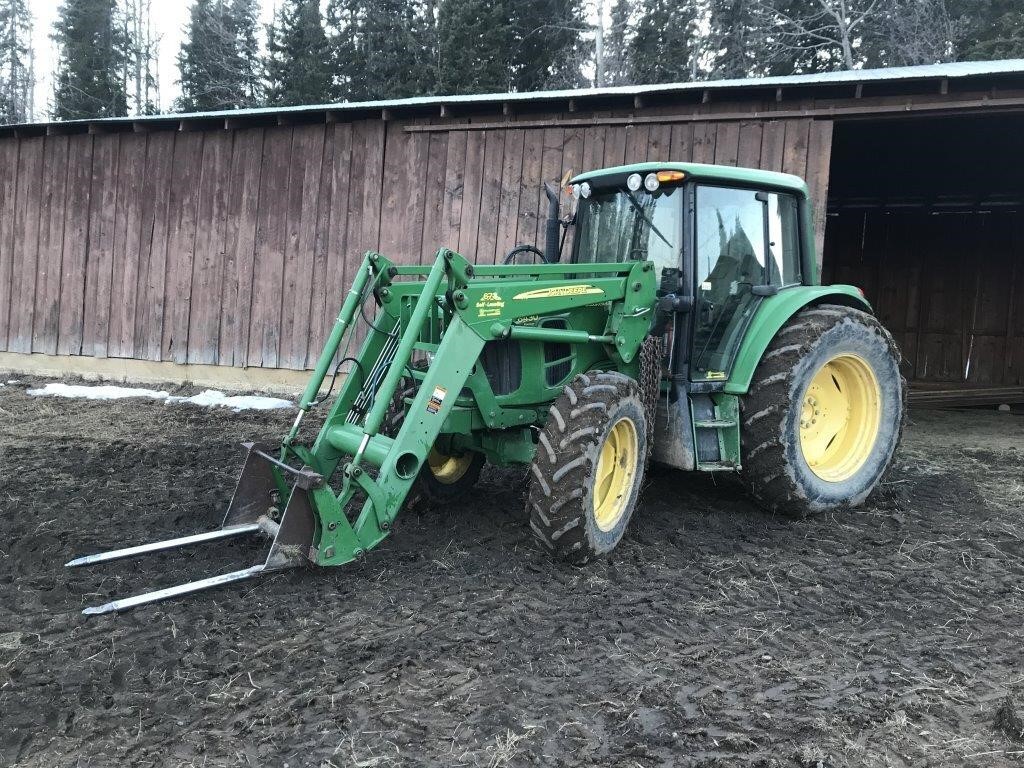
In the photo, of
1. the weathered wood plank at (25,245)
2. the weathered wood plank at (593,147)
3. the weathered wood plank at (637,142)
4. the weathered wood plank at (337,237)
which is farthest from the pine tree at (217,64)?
the weathered wood plank at (637,142)

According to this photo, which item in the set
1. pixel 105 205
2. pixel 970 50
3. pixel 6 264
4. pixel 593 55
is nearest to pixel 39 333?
pixel 6 264

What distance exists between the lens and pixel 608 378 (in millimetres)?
4410

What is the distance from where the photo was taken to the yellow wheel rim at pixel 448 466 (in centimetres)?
535

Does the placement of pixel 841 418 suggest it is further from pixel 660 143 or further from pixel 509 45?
pixel 509 45

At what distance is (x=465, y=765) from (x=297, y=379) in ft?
27.5

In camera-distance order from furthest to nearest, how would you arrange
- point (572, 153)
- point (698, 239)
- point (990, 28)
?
point (990, 28)
point (572, 153)
point (698, 239)

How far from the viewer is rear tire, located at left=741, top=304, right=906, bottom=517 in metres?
4.98

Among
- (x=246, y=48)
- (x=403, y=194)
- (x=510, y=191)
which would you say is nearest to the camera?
(x=510, y=191)

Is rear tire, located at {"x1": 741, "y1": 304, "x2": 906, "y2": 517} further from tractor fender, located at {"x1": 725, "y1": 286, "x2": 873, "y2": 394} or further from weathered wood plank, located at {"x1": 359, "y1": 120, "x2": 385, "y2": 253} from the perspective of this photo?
weathered wood plank, located at {"x1": 359, "y1": 120, "x2": 385, "y2": 253}

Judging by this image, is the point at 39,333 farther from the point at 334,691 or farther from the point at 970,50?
the point at 970,50

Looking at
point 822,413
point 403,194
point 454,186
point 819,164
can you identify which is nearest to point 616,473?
point 822,413

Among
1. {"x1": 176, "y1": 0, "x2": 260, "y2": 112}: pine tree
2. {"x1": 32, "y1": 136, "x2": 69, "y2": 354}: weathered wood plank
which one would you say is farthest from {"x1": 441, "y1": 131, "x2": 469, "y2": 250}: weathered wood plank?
{"x1": 176, "y1": 0, "x2": 260, "y2": 112}: pine tree

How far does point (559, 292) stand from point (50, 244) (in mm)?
9968

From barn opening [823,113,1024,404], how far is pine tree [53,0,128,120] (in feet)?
91.7
